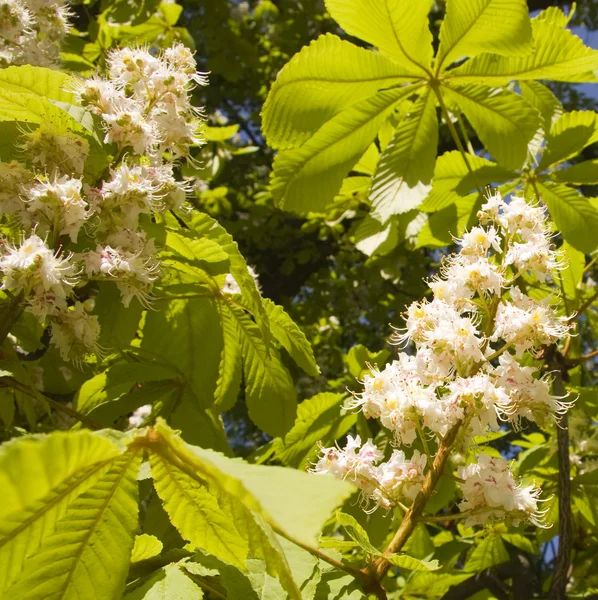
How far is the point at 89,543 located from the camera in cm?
63

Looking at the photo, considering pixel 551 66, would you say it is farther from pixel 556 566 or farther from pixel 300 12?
pixel 300 12

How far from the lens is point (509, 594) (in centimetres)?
157

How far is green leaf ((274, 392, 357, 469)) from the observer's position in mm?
1368

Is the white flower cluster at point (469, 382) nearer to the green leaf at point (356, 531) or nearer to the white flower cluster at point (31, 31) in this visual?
the green leaf at point (356, 531)

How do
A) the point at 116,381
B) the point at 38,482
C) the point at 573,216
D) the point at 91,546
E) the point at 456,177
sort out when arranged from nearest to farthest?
the point at 38,482, the point at 91,546, the point at 116,381, the point at 573,216, the point at 456,177

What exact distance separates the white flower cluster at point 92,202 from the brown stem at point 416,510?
438 millimetres

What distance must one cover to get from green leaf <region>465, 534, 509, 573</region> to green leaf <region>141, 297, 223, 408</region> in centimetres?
88

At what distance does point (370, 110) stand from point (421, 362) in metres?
0.58

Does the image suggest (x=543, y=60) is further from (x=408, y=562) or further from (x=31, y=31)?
(x=31, y=31)

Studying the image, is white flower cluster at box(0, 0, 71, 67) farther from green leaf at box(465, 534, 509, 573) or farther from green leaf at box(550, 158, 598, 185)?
green leaf at box(465, 534, 509, 573)

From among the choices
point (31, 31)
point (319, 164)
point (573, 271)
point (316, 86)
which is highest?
point (31, 31)

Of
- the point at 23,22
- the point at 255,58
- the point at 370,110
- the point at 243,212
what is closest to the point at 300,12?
the point at 255,58

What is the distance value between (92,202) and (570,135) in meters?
0.97

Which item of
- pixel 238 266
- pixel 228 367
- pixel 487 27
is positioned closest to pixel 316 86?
pixel 487 27
